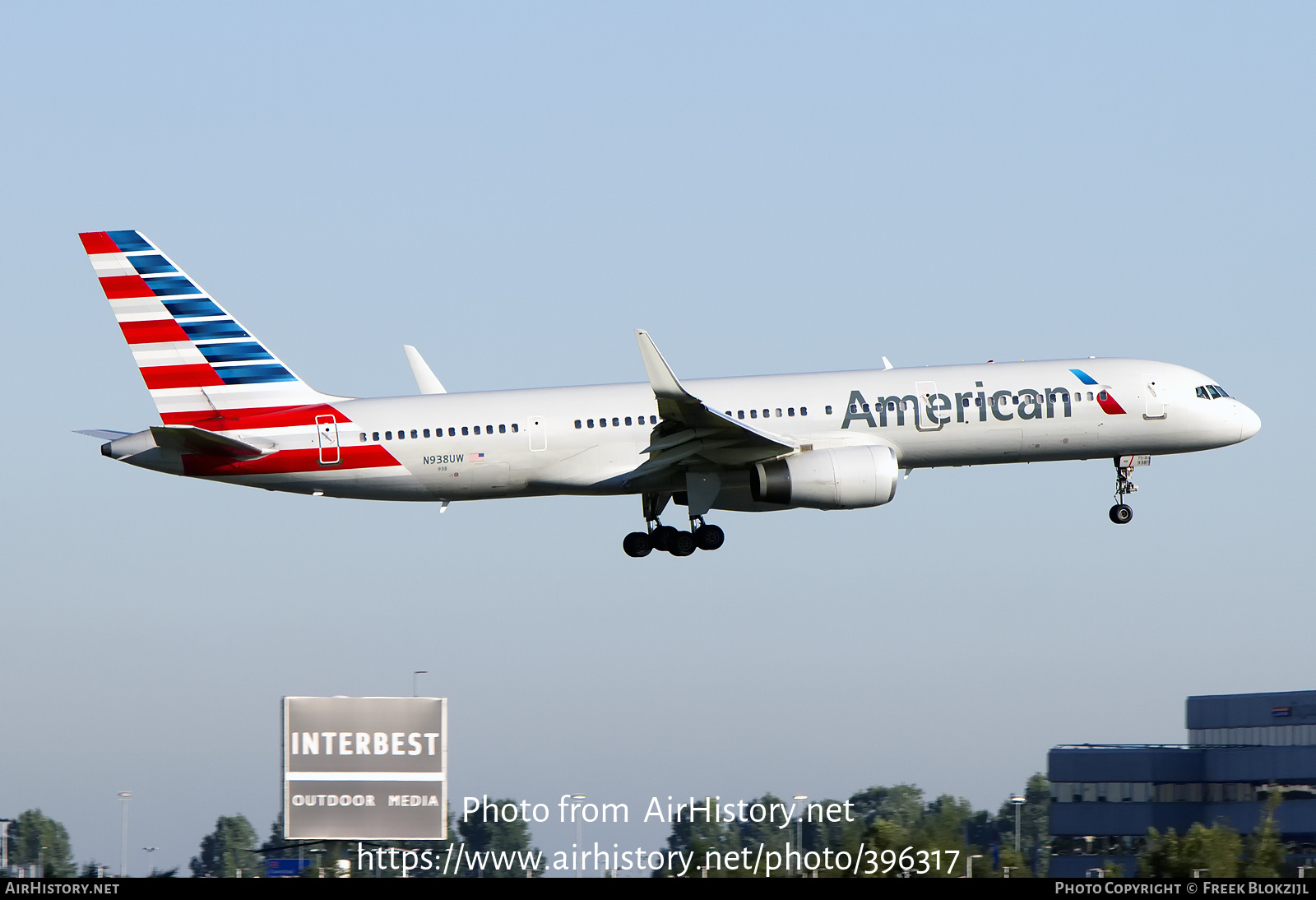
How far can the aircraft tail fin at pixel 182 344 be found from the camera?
50.5 m

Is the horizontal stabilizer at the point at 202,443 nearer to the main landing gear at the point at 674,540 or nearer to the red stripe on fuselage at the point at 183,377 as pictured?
the red stripe on fuselage at the point at 183,377

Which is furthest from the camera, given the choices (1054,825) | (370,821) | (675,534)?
(1054,825)

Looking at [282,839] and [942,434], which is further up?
[942,434]

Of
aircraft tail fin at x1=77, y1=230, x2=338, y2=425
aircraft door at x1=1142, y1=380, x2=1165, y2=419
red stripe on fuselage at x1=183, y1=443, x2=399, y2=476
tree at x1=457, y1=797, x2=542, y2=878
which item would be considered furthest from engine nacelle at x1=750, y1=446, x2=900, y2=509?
tree at x1=457, y1=797, x2=542, y2=878

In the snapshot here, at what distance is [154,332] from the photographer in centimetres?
5159

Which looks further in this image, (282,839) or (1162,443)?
(282,839)

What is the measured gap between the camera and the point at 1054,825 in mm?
86875

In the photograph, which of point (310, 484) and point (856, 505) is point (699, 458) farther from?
point (310, 484)

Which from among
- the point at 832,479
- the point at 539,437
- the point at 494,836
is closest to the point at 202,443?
the point at 539,437

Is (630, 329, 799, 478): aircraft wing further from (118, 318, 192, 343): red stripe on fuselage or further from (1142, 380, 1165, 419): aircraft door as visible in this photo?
(118, 318, 192, 343): red stripe on fuselage
